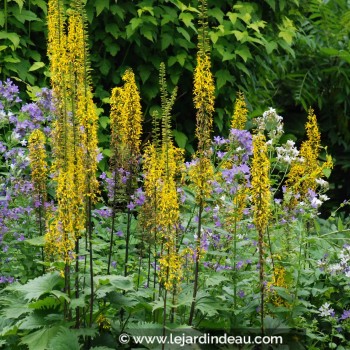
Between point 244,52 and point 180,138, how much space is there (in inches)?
37.1

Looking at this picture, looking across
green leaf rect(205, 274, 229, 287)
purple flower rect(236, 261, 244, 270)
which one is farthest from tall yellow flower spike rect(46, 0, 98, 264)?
purple flower rect(236, 261, 244, 270)

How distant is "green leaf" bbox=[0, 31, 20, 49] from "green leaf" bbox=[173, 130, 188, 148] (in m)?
1.53

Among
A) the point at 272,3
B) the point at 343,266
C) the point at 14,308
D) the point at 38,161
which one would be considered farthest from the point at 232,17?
the point at 14,308

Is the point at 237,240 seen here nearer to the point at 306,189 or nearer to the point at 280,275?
the point at 280,275

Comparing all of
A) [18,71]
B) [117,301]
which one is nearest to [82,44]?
[117,301]

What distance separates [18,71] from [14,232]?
2.00 m

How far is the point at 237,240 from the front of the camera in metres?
4.18

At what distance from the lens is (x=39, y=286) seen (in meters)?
3.71

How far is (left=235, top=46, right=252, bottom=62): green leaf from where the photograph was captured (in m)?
6.77

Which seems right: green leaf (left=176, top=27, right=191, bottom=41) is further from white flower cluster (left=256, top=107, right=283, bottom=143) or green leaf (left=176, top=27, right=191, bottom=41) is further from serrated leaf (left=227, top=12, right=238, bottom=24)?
white flower cluster (left=256, top=107, right=283, bottom=143)

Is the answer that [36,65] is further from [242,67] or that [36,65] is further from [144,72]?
[242,67]

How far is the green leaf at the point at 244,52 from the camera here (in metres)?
6.77

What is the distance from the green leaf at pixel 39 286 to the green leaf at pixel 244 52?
3469 millimetres

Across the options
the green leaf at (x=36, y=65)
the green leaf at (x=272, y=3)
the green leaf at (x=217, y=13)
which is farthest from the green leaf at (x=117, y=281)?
the green leaf at (x=272, y=3)
